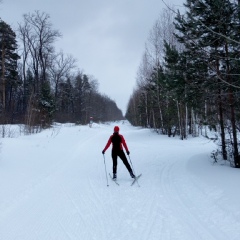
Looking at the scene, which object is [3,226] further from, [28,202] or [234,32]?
[234,32]

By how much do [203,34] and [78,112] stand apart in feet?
165

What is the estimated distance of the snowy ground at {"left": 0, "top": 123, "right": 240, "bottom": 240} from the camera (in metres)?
4.58

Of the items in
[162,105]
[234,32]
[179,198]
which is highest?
[234,32]

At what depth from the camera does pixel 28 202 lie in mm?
6402

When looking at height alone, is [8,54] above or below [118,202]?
above

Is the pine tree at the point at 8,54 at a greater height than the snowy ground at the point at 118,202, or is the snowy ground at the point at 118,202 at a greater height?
the pine tree at the point at 8,54

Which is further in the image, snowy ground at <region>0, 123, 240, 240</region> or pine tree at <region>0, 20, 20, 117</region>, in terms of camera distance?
pine tree at <region>0, 20, 20, 117</region>

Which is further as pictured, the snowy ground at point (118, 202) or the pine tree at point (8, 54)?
the pine tree at point (8, 54)

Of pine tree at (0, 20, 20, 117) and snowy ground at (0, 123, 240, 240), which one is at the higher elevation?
pine tree at (0, 20, 20, 117)

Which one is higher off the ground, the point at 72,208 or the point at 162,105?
the point at 162,105

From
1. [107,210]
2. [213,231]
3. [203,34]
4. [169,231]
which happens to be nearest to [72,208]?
[107,210]

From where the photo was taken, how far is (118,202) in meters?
6.33

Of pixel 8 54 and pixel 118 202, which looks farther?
pixel 8 54

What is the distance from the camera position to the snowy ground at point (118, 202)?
4.58m
